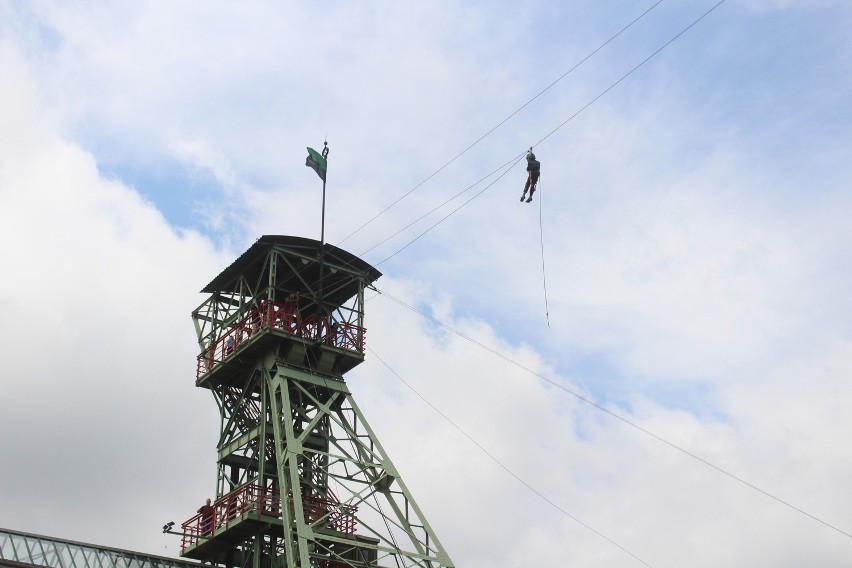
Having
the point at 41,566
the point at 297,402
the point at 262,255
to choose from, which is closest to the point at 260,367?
the point at 297,402

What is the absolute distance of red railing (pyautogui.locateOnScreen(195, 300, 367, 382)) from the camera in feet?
125

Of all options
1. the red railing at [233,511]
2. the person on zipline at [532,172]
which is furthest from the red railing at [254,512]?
the person on zipline at [532,172]

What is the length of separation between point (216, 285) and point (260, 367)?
4961 millimetres

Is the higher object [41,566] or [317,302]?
[317,302]

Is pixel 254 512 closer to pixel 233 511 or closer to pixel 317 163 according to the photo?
pixel 233 511

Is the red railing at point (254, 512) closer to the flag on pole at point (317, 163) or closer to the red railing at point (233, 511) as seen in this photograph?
the red railing at point (233, 511)

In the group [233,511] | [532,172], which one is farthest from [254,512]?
[532,172]

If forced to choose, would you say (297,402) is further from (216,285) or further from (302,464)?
(216,285)

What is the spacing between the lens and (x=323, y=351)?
3881cm

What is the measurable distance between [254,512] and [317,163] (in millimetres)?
14753

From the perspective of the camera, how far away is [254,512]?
3472cm

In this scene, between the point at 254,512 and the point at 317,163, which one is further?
the point at 317,163

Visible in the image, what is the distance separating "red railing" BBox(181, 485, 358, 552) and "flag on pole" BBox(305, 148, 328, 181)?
13065 mm

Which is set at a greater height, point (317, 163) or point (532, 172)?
point (317, 163)
